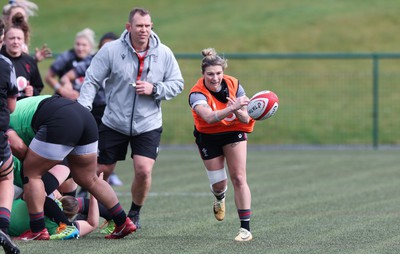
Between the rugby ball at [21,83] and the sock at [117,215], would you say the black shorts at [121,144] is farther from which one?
the rugby ball at [21,83]

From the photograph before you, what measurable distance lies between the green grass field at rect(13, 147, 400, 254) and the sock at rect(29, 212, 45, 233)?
17 centimetres

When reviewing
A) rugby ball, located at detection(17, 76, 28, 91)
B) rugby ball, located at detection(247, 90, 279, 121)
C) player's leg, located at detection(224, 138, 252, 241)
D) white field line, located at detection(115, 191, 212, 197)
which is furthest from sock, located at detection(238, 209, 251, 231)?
white field line, located at detection(115, 191, 212, 197)

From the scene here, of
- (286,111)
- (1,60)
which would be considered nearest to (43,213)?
(1,60)

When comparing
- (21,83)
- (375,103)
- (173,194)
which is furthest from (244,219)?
(375,103)

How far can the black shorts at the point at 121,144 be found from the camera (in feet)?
32.1

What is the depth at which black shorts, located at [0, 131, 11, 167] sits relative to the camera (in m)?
7.80

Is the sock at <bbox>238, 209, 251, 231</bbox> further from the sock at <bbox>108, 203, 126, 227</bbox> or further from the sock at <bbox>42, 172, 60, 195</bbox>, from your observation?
the sock at <bbox>42, 172, 60, 195</bbox>

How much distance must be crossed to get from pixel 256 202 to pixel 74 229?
11.0 ft

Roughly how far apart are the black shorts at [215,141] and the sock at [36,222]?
1624mm

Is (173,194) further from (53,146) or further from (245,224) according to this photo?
(53,146)

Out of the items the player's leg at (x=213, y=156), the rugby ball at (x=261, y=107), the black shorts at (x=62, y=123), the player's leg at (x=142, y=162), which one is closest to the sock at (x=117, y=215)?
the player's leg at (x=142, y=162)

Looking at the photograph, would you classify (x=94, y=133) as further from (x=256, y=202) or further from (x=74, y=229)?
(x=256, y=202)

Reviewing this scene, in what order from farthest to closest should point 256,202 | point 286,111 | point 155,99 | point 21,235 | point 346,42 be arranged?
point 346,42 < point 286,111 < point 256,202 < point 155,99 < point 21,235

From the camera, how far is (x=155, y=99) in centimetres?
981
